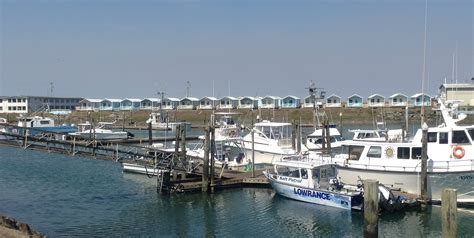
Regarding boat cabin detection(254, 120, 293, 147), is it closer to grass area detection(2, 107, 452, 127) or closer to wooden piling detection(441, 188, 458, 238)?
wooden piling detection(441, 188, 458, 238)

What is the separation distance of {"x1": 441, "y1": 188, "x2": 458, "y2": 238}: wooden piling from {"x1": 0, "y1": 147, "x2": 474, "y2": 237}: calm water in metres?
7.43

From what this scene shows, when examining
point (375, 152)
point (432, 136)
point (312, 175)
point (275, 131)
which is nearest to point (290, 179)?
point (312, 175)

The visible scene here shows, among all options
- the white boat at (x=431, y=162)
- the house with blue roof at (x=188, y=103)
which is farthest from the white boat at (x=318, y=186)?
the house with blue roof at (x=188, y=103)

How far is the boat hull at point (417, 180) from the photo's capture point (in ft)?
101

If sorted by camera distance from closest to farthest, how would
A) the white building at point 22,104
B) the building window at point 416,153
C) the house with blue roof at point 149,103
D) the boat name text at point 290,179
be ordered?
1. the building window at point 416,153
2. the boat name text at point 290,179
3. the white building at point 22,104
4. the house with blue roof at point 149,103

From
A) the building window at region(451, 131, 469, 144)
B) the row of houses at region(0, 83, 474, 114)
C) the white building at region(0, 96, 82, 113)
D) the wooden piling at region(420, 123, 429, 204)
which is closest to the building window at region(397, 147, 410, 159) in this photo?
the wooden piling at region(420, 123, 429, 204)

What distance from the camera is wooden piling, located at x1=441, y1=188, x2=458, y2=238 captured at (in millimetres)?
18859

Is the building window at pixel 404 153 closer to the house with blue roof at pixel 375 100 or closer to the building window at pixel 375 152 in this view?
the building window at pixel 375 152

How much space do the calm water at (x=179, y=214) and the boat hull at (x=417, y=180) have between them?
44.2 inches

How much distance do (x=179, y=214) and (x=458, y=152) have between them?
53.0ft

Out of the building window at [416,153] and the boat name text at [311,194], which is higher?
the building window at [416,153]

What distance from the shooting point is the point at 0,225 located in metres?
21.4

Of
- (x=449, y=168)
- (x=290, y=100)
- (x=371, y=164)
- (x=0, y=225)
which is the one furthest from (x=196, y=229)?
(x=290, y=100)

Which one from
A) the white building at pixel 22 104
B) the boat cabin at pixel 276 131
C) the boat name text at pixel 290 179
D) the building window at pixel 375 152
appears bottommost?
the boat name text at pixel 290 179
